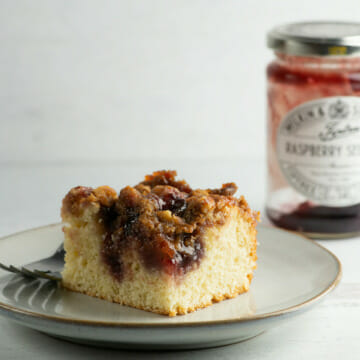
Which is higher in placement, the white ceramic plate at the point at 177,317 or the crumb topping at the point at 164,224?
the crumb topping at the point at 164,224

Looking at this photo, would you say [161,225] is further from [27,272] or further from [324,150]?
[324,150]

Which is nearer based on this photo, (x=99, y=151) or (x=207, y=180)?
(x=207, y=180)

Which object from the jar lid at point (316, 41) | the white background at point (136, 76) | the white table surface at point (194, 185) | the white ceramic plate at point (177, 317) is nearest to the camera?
the white ceramic plate at point (177, 317)

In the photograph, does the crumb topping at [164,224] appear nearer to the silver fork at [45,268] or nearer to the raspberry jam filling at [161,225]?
the raspberry jam filling at [161,225]

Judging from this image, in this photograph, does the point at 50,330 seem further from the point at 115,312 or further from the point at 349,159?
the point at 349,159

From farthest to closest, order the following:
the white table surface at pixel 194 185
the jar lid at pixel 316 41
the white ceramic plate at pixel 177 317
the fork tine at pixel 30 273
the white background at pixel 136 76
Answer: the white background at pixel 136 76 < the jar lid at pixel 316 41 < the fork tine at pixel 30 273 < the white table surface at pixel 194 185 < the white ceramic plate at pixel 177 317

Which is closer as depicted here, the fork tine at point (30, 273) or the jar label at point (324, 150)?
the fork tine at point (30, 273)

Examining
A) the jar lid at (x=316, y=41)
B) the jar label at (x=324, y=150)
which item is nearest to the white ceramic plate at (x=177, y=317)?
the jar label at (x=324, y=150)

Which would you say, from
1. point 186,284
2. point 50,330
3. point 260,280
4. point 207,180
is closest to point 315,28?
point 207,180
